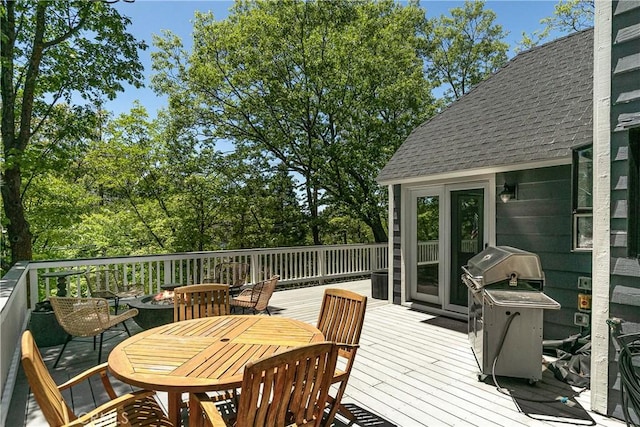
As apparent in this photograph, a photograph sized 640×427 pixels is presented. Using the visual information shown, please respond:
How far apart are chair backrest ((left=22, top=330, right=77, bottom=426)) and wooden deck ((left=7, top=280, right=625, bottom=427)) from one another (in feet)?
5.09

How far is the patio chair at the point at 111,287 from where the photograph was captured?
504 centimetres

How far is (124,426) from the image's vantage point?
1.58 metres

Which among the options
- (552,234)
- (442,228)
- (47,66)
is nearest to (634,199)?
(552,234)

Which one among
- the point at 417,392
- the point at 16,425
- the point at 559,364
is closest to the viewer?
the point at 16,425

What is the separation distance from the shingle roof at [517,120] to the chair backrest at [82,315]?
4.51 m

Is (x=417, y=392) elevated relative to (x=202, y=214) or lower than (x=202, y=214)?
lower

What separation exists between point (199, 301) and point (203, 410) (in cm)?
162

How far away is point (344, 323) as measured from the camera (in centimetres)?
270

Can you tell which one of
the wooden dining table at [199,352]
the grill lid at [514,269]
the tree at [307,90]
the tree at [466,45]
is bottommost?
the wooden dining table at [199,352]

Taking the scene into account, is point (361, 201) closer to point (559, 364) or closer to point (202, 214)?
point (202, 214)

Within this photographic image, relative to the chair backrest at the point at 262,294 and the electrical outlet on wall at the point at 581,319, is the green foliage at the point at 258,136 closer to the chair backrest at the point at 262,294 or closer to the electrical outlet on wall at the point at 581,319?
the chair backrest at the point at 262,294

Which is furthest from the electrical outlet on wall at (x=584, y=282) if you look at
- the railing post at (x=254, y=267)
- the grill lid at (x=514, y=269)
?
the railing post at (x=254, y=267)

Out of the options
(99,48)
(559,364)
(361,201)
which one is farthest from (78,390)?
(361,201)

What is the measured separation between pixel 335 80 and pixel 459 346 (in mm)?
9116
